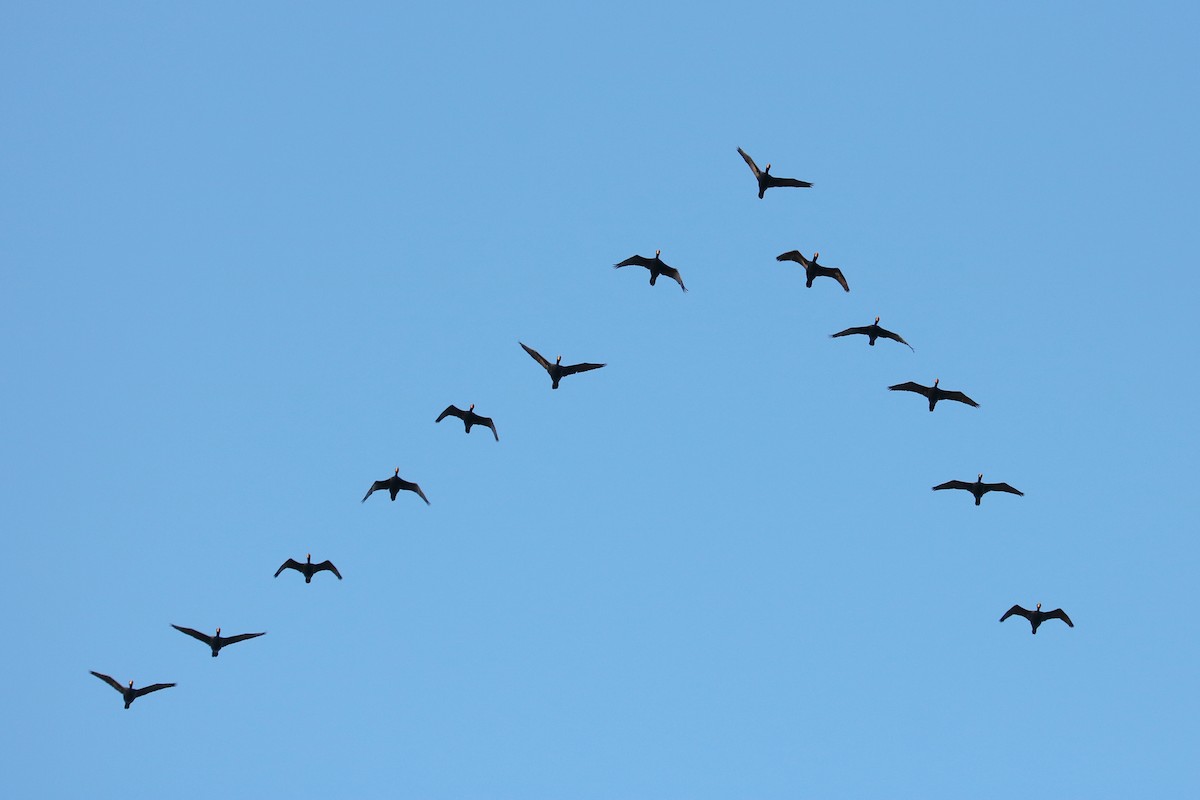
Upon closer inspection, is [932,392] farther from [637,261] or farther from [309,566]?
[309,566]

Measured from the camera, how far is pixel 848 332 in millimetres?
72250

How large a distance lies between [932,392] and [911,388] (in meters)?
1.02

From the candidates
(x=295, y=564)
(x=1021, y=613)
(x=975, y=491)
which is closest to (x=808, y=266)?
(x=975, y=491)

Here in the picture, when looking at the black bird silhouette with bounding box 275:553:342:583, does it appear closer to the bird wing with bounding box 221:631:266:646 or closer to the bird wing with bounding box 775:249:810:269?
the bird wing with bounding box 221:631:266:646

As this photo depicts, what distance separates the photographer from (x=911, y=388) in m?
73.8

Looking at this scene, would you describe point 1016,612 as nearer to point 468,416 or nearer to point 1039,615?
point 1039,615

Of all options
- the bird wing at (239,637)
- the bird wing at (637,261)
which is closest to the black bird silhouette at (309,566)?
the bird wing at (239,637)

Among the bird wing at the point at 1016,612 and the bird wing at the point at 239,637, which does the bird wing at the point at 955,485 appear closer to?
the bird wing at the point at 1016,612

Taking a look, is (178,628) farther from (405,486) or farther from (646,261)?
(646,261)

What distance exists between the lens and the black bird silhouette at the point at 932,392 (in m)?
73.2

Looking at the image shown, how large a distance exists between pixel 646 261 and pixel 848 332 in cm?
991

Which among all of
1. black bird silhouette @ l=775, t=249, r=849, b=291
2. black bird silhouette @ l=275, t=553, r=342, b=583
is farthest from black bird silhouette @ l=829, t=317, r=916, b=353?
black bird silhouette @ l=275, t=553, r=342, b=583

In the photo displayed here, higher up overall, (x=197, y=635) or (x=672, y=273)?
(x=672, y=273)

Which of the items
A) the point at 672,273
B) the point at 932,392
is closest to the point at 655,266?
the point at 672,273
